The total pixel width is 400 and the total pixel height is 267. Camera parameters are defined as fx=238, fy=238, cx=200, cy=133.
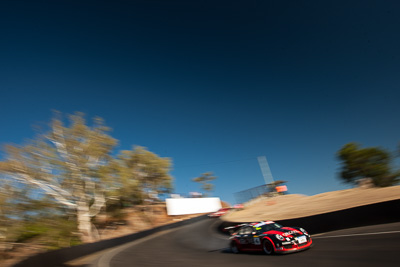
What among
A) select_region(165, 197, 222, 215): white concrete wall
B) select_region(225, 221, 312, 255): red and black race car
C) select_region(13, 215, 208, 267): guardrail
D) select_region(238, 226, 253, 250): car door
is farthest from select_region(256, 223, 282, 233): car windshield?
select_region(165, 197, 222, 215): white concrete wall

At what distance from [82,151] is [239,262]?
86.0ft

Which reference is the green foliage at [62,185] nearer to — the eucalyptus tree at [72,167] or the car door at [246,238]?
the eucalyptus tree at [72,167]

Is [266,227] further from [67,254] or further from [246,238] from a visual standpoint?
[67,254]

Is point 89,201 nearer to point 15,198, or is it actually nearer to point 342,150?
point 15,198

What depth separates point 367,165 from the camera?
42.0 m

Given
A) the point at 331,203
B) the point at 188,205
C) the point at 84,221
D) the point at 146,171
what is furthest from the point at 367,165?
the point at 84,221

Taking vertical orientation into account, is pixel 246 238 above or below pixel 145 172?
below

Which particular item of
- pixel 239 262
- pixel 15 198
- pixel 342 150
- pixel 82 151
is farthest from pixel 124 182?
pixel 342 150

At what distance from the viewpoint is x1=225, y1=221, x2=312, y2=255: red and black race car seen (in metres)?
7.59

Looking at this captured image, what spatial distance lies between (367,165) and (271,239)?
43.6 m

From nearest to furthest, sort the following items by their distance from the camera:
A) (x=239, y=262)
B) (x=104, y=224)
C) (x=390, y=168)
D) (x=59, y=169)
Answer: (x=239, y=262) → (x=59, y=169) → (x=104, y=224) → (x=390, y=168)

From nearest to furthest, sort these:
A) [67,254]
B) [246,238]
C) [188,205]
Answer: [246,238]
[67,254]
[188,205]

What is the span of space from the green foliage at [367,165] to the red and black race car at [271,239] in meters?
41.3

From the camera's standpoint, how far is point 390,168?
4069 cm
